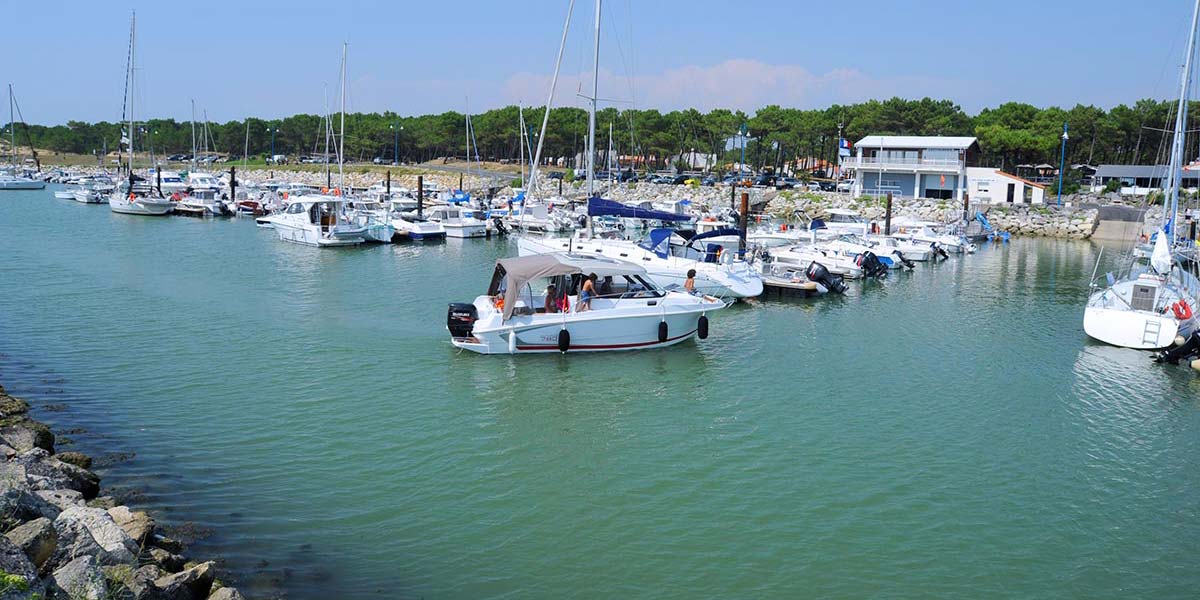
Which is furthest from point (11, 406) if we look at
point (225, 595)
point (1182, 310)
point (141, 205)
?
point (141, 205)

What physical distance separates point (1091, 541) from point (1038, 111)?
321 feet

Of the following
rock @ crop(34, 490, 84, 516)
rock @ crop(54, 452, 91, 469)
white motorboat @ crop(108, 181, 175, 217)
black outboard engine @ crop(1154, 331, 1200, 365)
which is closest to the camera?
rock @ crop(34, 490, 84, 516)

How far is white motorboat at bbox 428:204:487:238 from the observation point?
184ft

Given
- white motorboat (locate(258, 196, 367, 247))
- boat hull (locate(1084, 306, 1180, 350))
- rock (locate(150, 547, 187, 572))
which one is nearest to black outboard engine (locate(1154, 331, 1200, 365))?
boat hull (locate(1084, 306, 1180, 350))

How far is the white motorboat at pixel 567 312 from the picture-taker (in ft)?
73.0

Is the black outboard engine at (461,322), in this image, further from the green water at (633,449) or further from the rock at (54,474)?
the rock at (54,474)

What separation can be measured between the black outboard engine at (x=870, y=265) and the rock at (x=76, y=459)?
33.1 metres

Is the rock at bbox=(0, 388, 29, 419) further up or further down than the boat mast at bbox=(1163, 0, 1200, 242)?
further down

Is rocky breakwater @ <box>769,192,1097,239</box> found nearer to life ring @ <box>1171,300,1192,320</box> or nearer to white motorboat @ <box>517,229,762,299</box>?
white motorboat @ <box>517,229,762,299</box>

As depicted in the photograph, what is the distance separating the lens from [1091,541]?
1331cm

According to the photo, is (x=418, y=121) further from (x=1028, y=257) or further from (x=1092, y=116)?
(x=1028, y=257)

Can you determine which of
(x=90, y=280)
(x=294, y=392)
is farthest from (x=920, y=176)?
(x=294, y=392)

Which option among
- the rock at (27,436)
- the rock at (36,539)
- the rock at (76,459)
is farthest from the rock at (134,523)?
the rock at (27,436)

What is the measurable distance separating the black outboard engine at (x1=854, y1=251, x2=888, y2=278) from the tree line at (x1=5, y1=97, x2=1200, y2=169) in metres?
41.3
